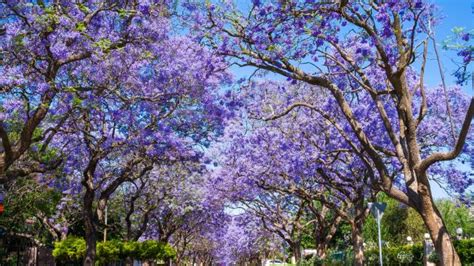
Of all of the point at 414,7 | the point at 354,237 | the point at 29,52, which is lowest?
the point at 354,237

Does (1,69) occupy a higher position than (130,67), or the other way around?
(130,67)

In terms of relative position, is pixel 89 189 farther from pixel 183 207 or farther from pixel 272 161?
pixel 183 207

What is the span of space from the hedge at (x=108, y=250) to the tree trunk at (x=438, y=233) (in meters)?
18.4

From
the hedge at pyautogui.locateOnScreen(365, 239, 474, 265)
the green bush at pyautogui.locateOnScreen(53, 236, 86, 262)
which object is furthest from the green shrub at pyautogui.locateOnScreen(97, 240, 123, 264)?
the hedge at pyautogui.locateOnScreen(365, 239, 474, 265)

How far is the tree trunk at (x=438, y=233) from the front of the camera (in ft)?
33.2

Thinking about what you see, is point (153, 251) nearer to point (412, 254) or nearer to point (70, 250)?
point (70, 250)

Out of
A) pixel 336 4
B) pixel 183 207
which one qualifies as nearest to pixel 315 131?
pixel 336 4

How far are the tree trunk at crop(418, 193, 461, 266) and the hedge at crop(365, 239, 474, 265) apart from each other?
11.5m

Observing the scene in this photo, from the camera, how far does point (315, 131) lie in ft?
64.1

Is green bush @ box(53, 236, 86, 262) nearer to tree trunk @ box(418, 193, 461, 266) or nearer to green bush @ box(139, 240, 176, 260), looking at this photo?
green bush @ box(139, 240, 176, 260)

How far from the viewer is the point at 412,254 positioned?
2438 centimetres

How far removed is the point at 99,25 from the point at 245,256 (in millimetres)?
67762

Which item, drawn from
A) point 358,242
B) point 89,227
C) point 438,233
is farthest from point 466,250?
point 89,227

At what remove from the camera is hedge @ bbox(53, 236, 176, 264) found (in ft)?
88.2
